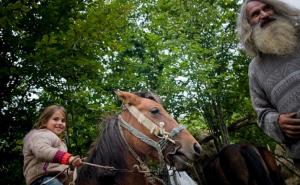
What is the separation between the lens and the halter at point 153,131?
3.84 m

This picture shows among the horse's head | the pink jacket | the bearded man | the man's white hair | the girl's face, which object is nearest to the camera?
the bearded man

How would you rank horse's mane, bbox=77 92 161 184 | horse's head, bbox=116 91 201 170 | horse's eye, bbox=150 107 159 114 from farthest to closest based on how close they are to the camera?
horse's eye, bbox=150 107 159 114 < horse's mane, bbox=77 92 161 184 < horse's head, bbox=116 91 201 170

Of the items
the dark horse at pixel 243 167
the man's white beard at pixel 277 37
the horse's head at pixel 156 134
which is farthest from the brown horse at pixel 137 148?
the dark horse at pixel 243 167

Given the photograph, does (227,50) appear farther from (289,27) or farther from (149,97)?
(289,27)

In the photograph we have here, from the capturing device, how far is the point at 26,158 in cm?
445

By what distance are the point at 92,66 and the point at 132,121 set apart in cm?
243

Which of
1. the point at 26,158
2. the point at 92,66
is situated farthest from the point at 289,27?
the point at 92,66

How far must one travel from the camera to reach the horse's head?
3.74m

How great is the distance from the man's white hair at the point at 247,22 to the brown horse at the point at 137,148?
4.04ft

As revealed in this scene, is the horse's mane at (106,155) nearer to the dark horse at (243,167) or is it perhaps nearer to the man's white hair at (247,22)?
the man's white hair at (247,22)

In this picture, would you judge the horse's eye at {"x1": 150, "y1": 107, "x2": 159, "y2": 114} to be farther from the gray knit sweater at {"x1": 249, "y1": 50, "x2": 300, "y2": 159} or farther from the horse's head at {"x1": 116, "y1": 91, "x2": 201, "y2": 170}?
the gray knit sweater at {"x1": 249, "y1": 50, "x2": 300, "y2": 159}

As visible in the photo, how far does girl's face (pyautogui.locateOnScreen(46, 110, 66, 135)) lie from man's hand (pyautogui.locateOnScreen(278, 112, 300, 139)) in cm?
301

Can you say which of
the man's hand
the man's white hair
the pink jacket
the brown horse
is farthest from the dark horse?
the man's hand

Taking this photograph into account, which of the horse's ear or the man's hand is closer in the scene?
the man's hand
